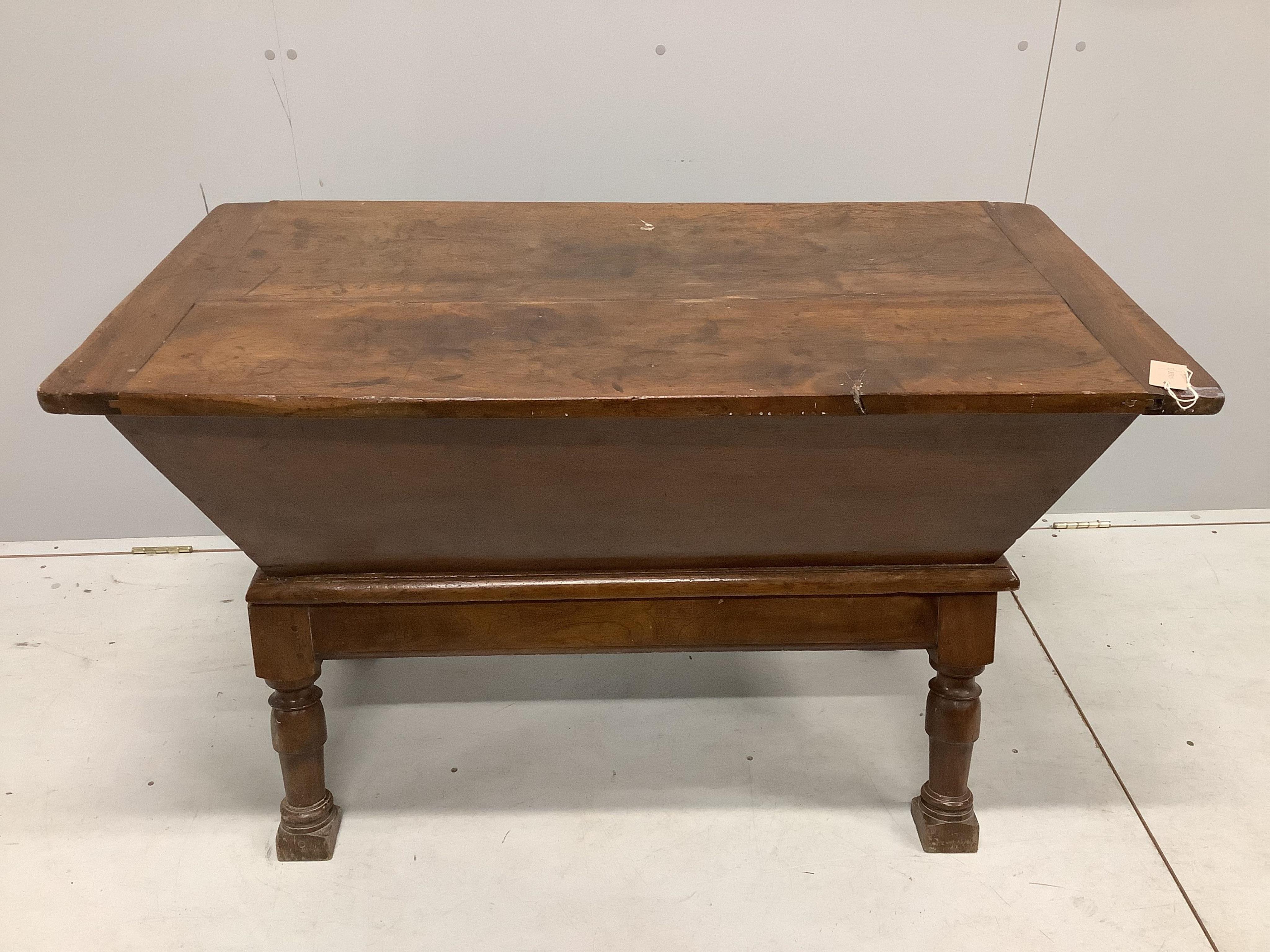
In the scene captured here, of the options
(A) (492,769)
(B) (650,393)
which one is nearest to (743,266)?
(B) (650,393)

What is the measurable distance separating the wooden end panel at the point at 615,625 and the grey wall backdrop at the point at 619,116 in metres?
0.95

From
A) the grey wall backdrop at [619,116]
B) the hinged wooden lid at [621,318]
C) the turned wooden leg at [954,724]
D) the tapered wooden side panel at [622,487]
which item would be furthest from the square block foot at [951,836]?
the grey wall backdrop at [619,116]

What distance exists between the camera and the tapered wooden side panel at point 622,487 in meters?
1.40

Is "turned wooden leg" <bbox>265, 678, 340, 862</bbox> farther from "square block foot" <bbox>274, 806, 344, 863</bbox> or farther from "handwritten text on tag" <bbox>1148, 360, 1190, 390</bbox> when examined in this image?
"handwritten text on tag" <bbox>1148, 360, 1190, 390</bbox>

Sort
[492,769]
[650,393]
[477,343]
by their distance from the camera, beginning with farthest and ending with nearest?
[492,769]
[477,343]
[650,393]

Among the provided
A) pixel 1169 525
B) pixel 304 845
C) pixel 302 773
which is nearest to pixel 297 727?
pixel 302 773

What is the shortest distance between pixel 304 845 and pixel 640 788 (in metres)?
0.52

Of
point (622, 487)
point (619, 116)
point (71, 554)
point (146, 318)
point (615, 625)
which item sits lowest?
point (71, 554)

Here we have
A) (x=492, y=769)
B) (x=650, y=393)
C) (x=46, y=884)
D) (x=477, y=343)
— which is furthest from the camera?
(x=492, y=769)

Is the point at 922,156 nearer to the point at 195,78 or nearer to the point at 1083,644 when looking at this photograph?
the point at 1083,644

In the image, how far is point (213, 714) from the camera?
2.03 metres

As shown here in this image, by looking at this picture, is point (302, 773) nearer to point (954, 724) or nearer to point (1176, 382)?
point (954, 724)

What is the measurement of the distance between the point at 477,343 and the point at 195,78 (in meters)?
1.06

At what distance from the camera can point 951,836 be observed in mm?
1744
